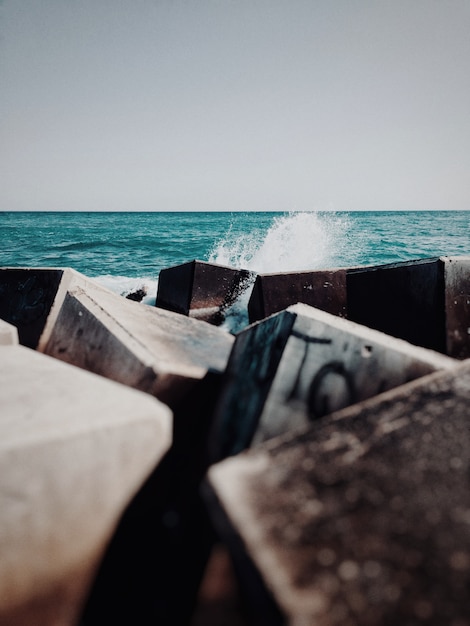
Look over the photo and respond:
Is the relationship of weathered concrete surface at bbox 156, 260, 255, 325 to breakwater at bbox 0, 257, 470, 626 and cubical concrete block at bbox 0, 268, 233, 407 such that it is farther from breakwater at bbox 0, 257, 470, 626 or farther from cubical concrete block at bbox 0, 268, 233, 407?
breakwater at bbox 0, 257, 470, 626

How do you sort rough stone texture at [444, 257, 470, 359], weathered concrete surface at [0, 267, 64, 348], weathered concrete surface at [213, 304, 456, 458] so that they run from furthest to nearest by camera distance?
weathered concrete surface at [0, 267, 64, 348], rough stone texture at [444, 257, 470, 359], weathered concrete surface at [213, 304, 456, 458]

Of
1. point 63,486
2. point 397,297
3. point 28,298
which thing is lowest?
point 63,486

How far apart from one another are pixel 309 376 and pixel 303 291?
186cm

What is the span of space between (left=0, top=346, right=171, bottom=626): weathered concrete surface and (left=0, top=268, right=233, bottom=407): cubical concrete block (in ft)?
1.23

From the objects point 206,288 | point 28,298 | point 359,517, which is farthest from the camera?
point 206,288

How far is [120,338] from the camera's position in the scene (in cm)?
156

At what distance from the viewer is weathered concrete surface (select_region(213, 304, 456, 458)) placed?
45.4 inches

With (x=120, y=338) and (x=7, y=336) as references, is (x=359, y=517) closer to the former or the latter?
(x=120, y=338)

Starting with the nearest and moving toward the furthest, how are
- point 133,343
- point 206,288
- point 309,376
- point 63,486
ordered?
1. point 63,486
2. point 309,376
3. point 133,343
4. point 206,288

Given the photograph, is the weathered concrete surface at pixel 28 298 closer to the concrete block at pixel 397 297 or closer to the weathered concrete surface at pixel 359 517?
the concrete block at pixel 397 297

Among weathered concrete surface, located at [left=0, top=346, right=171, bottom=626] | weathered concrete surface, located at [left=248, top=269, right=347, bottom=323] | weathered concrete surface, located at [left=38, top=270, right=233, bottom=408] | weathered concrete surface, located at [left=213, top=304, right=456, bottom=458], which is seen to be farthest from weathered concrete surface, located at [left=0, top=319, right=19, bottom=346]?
weathered concrete surface, located at [left=248, top=269, right=347, bottom=323]

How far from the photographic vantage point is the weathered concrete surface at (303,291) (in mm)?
2953

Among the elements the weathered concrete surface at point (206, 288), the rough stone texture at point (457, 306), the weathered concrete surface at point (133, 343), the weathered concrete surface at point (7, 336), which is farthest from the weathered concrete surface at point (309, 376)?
the weathered concrete surface at point (206, 288)

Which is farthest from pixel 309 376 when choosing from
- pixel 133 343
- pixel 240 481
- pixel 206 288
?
pixel 206 288
